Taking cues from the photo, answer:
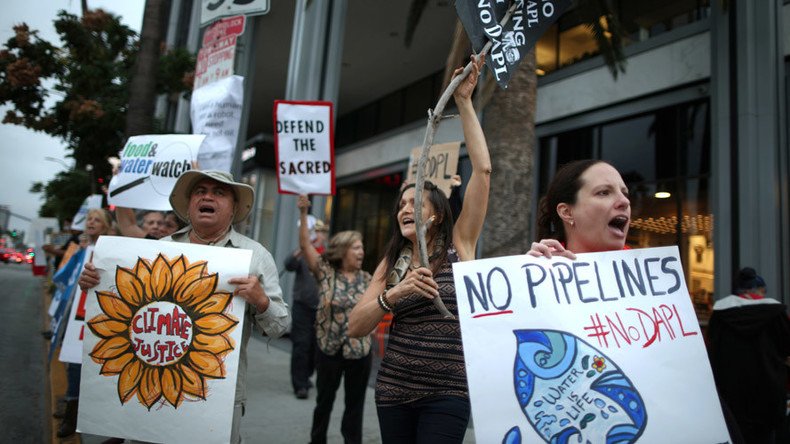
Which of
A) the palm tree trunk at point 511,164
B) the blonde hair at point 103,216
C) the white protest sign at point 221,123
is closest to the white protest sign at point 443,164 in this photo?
the palm tree trunk at point 511,164

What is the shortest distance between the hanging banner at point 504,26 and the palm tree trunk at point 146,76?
5541mm

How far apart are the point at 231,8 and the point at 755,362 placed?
631 centimetres

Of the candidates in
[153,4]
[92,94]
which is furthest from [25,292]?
[153,4]

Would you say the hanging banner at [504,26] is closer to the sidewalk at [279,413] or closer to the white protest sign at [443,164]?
the sidewalk at [279,413]

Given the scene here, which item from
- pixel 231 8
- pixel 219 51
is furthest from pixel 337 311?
pixel 231 8

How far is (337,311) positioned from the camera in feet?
15.9

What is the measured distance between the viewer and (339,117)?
23.2 meters

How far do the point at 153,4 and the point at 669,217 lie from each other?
8.76m

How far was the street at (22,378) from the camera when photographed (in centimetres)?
486

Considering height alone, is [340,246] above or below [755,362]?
above

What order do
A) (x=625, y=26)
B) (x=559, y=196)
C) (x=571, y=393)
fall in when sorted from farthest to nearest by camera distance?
(x=625, y=26) < (x=559, y=196) < (x=571, y=393)

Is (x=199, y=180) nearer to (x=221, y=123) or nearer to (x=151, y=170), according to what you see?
(x=151, y=170)

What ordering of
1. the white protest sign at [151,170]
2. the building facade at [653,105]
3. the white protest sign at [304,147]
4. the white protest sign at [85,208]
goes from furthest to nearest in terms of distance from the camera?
1. the white protest sign at [85,208]
2. the building facade at [653,105]
3. the white protest sign at [304,147]
4. the white protest sign at [151,170]

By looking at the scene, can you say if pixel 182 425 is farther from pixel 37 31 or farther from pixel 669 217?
pixel 669 217
